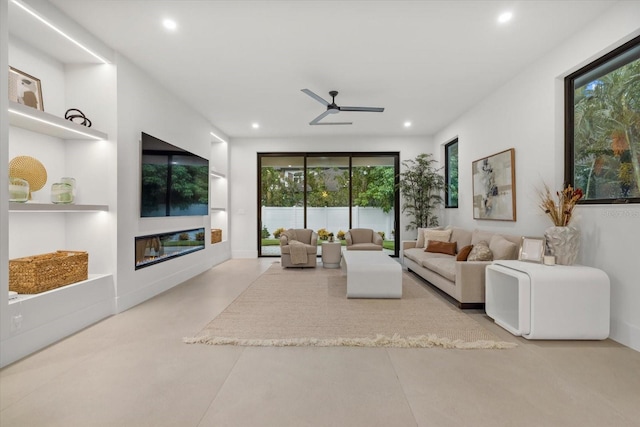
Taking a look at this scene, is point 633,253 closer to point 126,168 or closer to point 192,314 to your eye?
point 192,314

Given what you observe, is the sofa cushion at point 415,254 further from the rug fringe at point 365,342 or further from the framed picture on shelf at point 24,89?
the framed picture on shelf at point 24,89

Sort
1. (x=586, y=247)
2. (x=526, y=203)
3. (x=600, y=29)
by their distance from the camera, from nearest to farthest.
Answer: (x=600, y=29) < (x=586, y=247) < (x=526, y=203)

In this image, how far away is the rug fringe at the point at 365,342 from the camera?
266 cm

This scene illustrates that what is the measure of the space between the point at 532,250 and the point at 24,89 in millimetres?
5023

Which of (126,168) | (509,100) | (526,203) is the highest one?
(509,100)

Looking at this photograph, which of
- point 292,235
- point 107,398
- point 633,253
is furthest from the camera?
point 292,235

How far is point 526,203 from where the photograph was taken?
13.3 ft

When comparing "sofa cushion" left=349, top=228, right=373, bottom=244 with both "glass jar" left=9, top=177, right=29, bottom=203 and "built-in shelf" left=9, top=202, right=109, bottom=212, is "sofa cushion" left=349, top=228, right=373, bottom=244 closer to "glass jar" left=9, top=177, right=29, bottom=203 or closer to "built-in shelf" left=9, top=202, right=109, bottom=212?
"built-in shelf" left=9, top=202, right=109, bottom=212

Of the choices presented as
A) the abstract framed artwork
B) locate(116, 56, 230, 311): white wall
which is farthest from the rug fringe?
the abstract framed artwork

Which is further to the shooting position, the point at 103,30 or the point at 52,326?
the point at 103,30

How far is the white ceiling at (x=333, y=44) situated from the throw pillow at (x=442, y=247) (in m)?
2.36

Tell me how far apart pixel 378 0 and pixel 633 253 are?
2989 mm

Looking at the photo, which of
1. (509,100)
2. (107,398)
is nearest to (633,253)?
(509,100)

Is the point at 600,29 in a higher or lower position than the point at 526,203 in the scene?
higher
